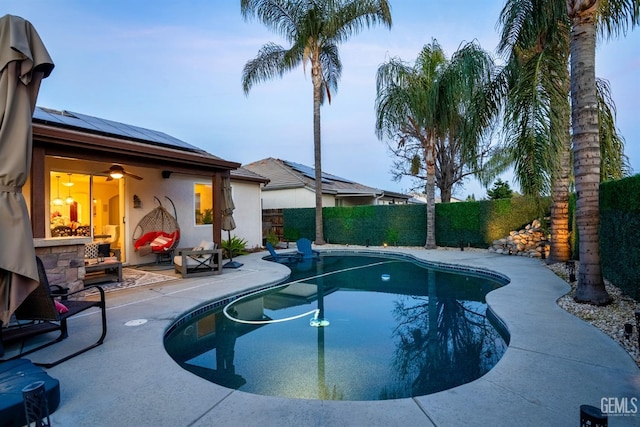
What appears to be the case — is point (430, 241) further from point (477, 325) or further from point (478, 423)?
point (478, 423)

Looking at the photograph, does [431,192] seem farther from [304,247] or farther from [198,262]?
[198,262]

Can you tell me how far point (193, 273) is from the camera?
8.16 meters

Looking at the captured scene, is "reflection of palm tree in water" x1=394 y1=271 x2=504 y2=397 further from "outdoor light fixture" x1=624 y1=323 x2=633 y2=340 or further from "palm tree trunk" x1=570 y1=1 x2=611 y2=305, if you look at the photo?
"palm tree trunk" x1=570 y1=1 x2=611 y2=305

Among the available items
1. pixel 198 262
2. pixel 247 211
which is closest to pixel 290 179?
pixel 247 211

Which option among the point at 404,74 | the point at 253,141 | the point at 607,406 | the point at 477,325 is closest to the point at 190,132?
the point at 253,141

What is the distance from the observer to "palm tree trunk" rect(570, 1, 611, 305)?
16.9ft

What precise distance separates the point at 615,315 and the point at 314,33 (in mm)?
14031

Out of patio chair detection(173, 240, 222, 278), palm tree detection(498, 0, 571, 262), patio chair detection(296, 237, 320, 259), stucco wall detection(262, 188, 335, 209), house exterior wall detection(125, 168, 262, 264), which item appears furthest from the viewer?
stucco wall detection(262, 188, 335, 209)

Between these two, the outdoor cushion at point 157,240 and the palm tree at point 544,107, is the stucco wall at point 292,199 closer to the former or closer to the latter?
the outdoor cushion at point 157,240

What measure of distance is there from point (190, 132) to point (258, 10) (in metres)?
20.2

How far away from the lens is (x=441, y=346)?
4.53 m

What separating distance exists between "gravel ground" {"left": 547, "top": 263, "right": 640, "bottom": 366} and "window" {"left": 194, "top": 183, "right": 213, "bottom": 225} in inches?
427

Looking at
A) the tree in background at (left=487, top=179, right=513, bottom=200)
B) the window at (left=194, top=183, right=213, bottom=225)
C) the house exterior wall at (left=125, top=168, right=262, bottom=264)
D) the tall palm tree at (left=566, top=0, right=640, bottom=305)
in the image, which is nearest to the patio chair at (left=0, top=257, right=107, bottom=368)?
the house exterior wall at (left=125, top=168, right=262, bottom=264)

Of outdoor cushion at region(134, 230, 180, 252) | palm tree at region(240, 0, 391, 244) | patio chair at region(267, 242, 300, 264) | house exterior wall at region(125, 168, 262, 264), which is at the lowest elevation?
patio chair at region(267, 242, 300, 264)
